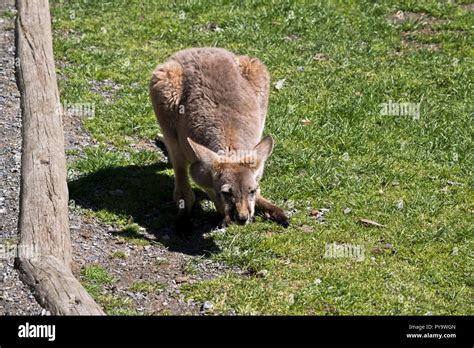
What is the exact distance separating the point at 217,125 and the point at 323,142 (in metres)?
2.30

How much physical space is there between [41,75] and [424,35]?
6208mm

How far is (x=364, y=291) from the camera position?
8055 millimetres

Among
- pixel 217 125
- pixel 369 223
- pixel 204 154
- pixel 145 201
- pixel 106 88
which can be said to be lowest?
pixel 145 201

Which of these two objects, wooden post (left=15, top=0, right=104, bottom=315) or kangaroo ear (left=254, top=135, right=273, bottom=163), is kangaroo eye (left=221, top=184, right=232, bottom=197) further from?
wooden post (left=15, top=0, right=104, bottom=315)

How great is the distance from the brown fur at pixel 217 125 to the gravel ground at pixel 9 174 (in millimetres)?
1682

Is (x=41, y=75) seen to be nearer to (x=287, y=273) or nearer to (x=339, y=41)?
(x=287, y=273)

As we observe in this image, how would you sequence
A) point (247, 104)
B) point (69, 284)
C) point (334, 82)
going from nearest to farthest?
point (69, 284) < point (247, 104) < point (334, 82)

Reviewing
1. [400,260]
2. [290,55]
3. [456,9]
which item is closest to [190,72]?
[400,260]

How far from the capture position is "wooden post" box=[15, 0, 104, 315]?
6.98m

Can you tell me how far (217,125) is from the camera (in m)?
9.22

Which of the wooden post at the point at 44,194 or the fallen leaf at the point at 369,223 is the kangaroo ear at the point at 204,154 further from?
the fallen leaf at the point at 369,223

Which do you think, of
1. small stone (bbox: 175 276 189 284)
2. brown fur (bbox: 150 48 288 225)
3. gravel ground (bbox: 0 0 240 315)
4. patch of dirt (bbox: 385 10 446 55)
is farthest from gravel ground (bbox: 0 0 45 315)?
patch of dirt (bbox: 385 10 446 55)

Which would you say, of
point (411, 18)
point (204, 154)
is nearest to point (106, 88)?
point (204, 154)

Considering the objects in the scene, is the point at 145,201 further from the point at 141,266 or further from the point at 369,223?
the point at 369,223
